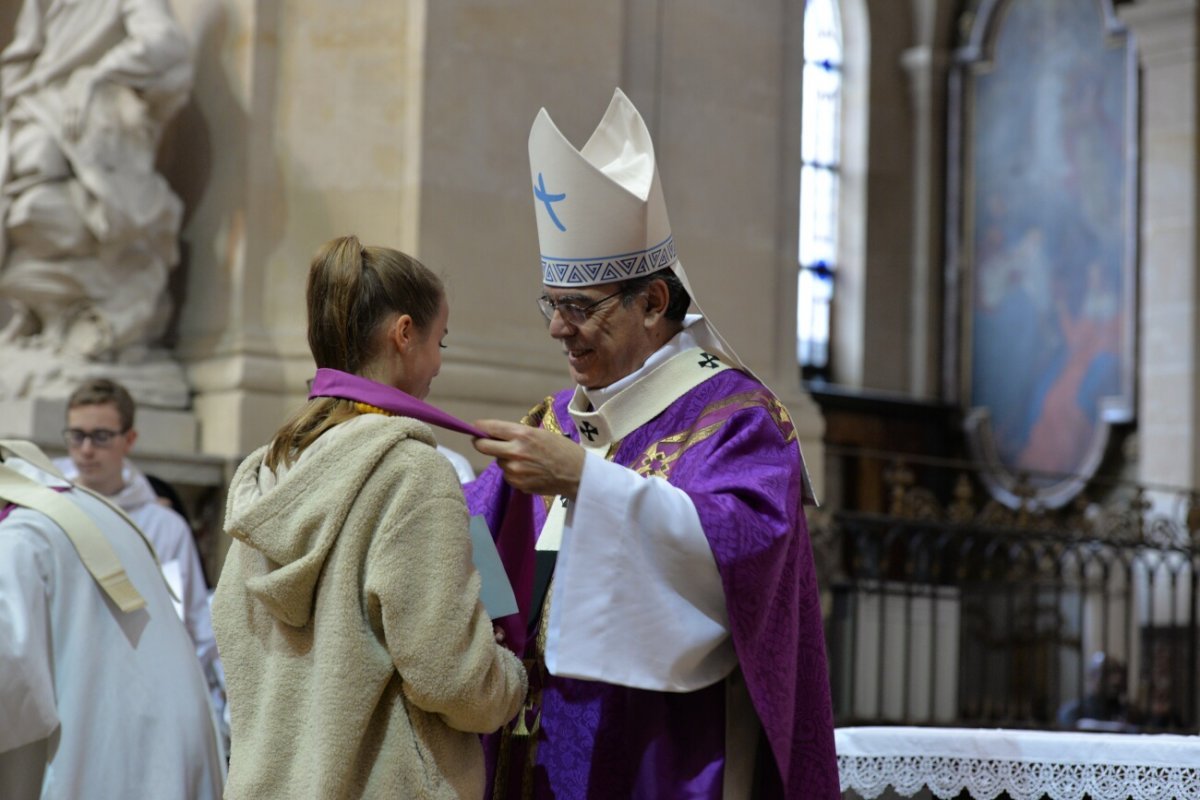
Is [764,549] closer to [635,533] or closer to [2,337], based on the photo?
[635,533]

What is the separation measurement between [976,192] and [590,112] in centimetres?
1111

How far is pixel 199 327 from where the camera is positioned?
739 centimetres

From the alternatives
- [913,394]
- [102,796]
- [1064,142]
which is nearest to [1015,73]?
[1064,142]

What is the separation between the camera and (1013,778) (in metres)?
4.11

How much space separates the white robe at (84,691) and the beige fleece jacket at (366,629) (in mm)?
1038

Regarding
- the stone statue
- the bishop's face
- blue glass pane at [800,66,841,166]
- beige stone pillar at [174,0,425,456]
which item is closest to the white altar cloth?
the bishop's face

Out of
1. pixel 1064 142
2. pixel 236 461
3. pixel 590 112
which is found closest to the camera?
pixel 236 461

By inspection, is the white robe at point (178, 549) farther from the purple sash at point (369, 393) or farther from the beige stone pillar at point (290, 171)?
the purple sash at point (369, 393)

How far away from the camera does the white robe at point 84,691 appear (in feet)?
12.3

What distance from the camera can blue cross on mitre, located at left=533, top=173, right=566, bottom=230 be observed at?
354 cm

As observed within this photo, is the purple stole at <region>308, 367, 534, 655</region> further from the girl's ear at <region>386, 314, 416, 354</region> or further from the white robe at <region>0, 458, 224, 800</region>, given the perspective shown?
the white robe at <region>0, 458, 224, 800</region>

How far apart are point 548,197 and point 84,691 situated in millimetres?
1424

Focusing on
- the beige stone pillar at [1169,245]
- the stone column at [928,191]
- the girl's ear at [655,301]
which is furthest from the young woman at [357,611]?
the stone column at [928,191]

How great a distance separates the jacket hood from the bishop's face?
0.66 m
